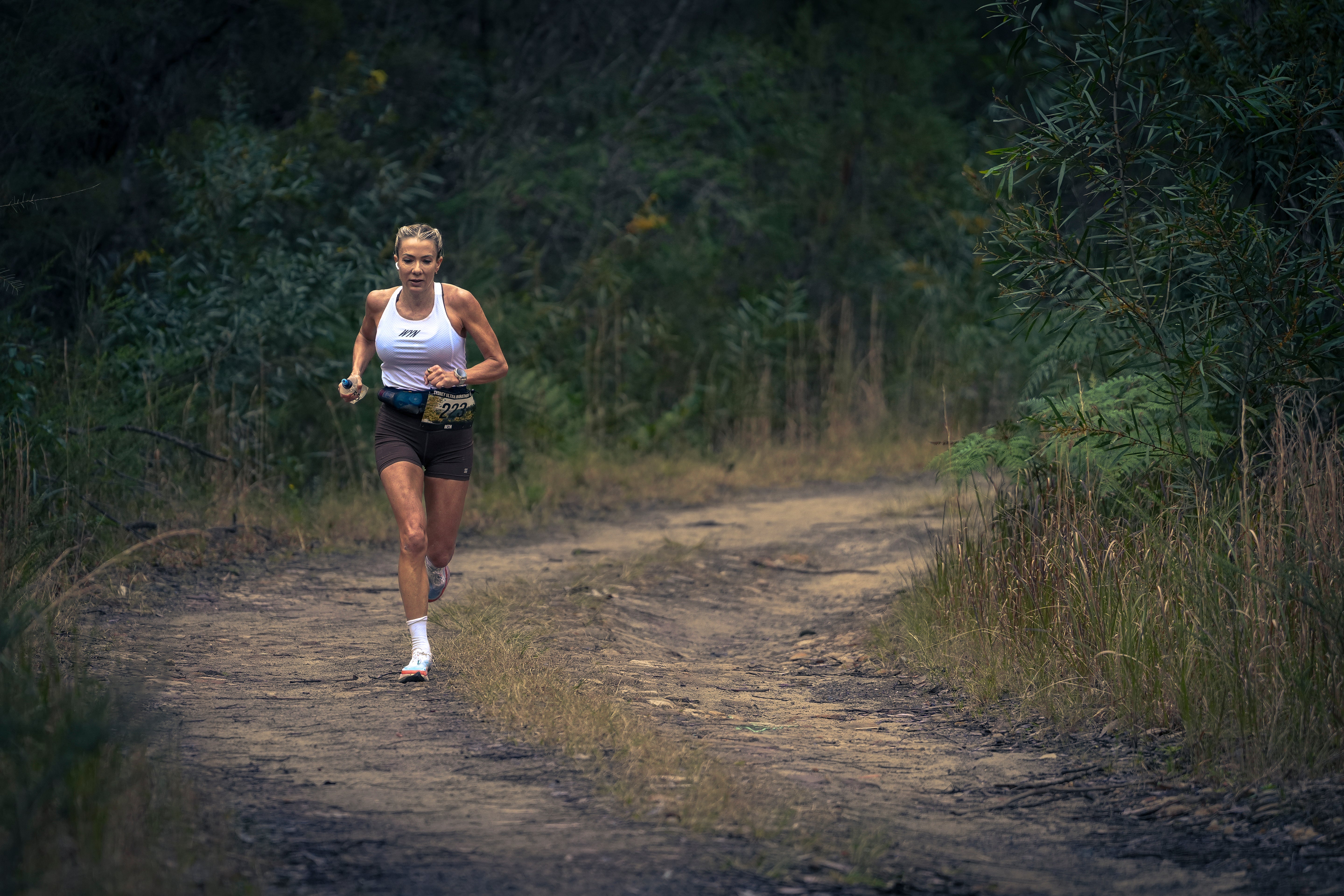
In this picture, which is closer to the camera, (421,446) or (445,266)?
(421,446)

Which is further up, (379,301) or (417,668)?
(379,301)

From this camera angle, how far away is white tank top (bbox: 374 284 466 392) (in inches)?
241

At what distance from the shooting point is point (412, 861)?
12.4 feet

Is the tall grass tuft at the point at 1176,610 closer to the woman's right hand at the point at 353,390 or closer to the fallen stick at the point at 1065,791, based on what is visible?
the fallen stick at the point at 1065,791

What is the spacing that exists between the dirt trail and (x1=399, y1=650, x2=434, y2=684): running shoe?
70mm

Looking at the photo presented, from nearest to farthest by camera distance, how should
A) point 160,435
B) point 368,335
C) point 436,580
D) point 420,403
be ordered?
point 420,403, point 368,335, point 436,580, point 160,435

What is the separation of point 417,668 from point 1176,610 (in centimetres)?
334

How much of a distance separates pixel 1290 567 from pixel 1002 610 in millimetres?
1769

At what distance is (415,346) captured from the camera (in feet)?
20.0

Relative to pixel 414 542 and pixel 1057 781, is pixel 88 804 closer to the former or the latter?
pixel 414 542

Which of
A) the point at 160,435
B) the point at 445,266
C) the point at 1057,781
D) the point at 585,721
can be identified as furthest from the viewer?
the point at 445,266

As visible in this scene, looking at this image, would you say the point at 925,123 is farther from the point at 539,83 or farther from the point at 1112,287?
the point at 1112,287

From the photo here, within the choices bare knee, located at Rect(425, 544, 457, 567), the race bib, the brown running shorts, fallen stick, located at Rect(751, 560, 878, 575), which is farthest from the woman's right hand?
fallen stick, located at Rect(751, 560, 878, 575)

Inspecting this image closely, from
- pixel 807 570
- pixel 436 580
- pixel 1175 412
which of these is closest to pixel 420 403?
pixel 436 580
